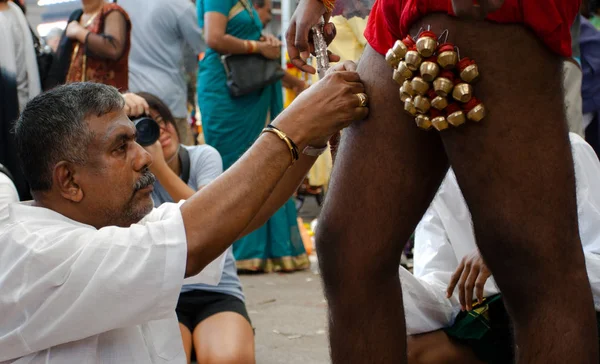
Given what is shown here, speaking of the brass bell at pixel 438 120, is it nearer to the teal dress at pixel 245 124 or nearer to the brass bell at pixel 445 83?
the brass bell at pixel 445 83

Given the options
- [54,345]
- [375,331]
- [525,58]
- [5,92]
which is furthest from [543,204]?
[5,92]

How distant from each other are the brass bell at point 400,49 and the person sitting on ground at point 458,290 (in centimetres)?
77

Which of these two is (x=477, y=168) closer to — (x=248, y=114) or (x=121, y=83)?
(x=121, y=83)

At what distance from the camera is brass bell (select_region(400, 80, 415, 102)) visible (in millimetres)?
1275

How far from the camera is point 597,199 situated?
6.72ft

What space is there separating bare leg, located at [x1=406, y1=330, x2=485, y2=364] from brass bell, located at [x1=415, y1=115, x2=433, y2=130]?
999mm

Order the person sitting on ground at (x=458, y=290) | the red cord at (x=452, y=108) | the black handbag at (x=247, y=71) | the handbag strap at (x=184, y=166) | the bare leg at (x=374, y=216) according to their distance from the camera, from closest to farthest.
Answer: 1. the red cord at (x=452, y=108)
2. the bare leg at (x=374, y=216)
3. the person sitting on ground at (x=458, y=290)
4. the handbag strap at (x=184, y=166)
5. the black handbag at (x=247, y=71)

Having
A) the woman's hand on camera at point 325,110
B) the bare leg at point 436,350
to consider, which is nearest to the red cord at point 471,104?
the woman's hand on camera at point 325,110

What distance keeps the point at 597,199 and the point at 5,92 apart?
240 centimetres

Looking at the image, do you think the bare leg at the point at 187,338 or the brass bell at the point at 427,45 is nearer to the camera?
the brass bell at the point at 427,45

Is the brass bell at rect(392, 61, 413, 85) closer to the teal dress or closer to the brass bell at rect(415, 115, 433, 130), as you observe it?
the brass bell at rect(415, 115, 433, 130)

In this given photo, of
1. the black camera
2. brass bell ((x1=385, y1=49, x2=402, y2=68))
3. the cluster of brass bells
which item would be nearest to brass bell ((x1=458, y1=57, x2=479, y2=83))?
the cluster of brass bells

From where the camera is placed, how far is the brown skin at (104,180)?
62.2 inches

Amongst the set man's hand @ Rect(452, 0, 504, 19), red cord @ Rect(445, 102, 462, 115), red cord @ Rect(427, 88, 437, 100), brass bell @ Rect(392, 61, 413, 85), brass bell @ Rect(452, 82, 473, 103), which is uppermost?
man's hand @ Rect(452, 0, 504, 19)
